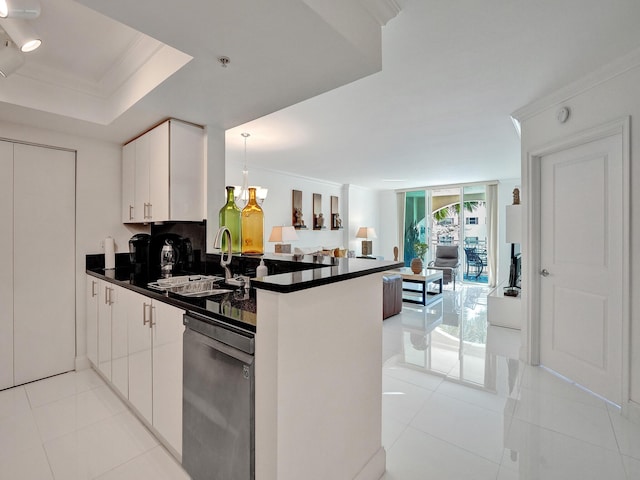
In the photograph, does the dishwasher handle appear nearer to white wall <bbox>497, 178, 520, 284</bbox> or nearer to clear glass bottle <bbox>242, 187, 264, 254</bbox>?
clear glass bottle <bbox>242, 187, 264, 254</bbox>

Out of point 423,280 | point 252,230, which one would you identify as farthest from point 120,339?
point 423,280

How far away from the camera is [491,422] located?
2.06 m

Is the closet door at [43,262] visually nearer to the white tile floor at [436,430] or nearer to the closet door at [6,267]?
the closet door at [6,267]

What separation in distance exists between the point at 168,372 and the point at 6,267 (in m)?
2.05

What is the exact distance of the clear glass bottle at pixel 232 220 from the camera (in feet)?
7.23

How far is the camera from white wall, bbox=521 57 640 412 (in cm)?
207

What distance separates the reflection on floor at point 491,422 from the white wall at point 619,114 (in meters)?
0.44

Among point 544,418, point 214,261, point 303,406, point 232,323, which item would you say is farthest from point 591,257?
point 214,261

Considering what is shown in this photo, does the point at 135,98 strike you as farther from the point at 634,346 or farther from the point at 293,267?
the point at 634,346

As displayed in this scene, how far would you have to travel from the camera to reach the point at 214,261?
249 centimetres

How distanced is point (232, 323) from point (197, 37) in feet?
4.20

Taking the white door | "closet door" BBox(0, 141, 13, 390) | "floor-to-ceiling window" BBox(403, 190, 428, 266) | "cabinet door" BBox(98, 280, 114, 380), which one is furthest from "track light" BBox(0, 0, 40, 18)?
"floor-to-ceiling window" BBox(403, 190, 428, 266)

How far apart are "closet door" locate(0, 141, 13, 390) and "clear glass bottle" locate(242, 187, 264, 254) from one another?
204cm

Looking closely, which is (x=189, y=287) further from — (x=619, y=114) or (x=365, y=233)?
(x=365, y=233)
